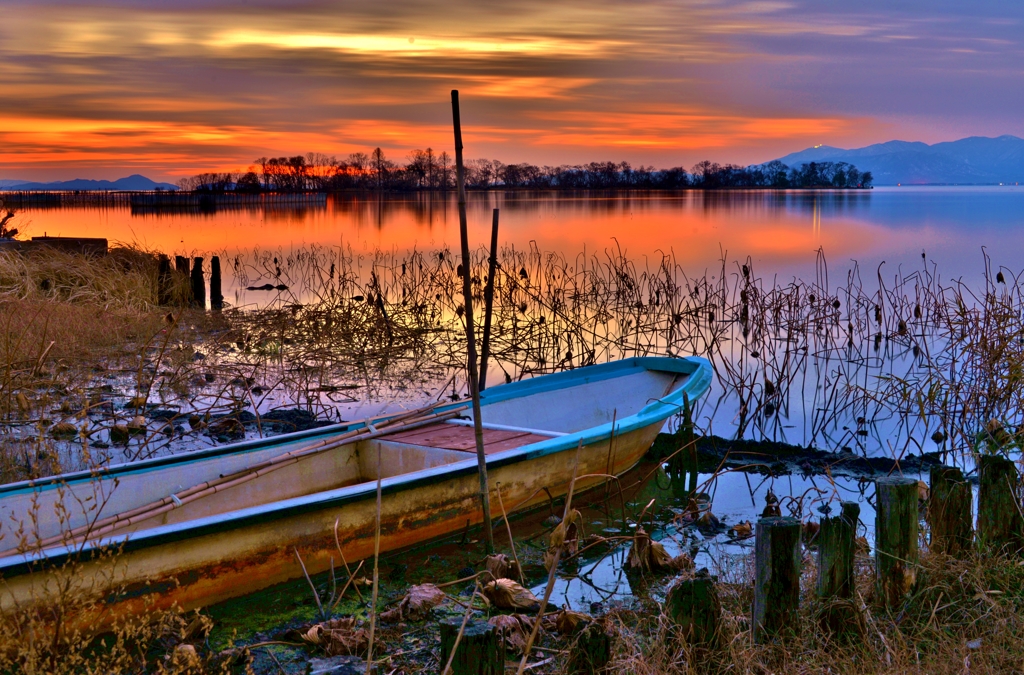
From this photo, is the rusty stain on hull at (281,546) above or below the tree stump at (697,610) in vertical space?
below

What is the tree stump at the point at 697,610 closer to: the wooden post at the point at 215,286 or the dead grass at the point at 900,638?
the dead grass at the point at 900,638

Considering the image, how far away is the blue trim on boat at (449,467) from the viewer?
13.5ft

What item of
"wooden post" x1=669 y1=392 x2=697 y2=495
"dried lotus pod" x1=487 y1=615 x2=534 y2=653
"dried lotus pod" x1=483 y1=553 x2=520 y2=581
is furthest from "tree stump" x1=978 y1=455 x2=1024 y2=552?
"wooden post" x1=669 y1=392 x2=697 y2=495

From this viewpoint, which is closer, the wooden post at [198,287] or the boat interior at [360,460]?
the boat interior at [360,460]

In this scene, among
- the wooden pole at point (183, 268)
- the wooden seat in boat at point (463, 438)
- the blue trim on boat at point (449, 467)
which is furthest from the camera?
the wooden pole at point (183, 268)

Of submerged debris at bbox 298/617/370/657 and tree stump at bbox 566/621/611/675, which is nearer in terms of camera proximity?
tree stump at bbox 566/621/611/675

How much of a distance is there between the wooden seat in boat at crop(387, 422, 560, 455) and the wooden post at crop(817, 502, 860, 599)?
8.76 feet

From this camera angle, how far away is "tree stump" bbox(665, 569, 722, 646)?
10.9ft

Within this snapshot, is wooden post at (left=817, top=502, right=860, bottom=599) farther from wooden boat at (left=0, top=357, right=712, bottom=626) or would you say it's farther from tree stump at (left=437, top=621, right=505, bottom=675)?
tree stump at (left=437, top=621, right=505, bottom=675)

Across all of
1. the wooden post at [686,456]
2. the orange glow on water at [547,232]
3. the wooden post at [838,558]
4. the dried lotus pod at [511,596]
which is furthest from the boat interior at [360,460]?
the orange glow on water at [547,232]

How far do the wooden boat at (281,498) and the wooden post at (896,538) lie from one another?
1597mm

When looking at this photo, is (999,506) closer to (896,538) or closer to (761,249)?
(896,538)

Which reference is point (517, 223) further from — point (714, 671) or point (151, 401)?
point (714, 671)

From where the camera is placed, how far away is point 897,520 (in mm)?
3701
